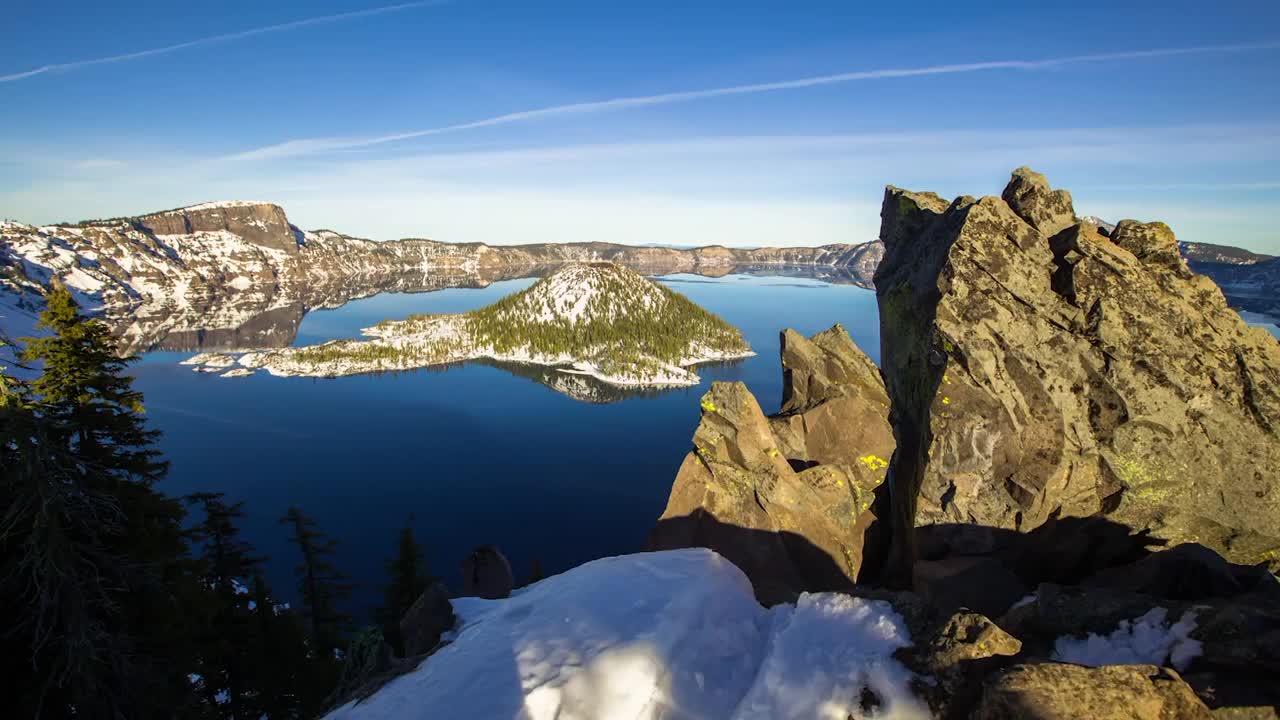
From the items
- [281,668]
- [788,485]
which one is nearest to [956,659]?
[788,485]

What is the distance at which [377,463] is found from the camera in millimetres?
89812

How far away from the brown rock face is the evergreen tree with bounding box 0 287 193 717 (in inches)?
987

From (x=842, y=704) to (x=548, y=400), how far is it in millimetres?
124124

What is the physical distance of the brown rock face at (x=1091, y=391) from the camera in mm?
19719

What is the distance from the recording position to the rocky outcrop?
24406 mm

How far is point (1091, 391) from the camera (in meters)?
21.1

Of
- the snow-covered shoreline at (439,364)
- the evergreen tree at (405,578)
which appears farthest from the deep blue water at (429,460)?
the evergreen tree at (405,578)

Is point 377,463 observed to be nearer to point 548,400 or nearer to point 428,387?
point 548,400

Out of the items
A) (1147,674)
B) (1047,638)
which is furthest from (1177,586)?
(1147,674)

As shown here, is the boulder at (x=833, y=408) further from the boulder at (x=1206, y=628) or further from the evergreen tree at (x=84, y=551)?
the evergreen tree at (x=84, y=551)

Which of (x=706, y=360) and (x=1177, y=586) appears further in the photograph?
(x=706, y=360)

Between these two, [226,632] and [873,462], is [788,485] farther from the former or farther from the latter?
[226,632]

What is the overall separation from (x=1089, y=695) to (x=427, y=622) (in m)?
14.8

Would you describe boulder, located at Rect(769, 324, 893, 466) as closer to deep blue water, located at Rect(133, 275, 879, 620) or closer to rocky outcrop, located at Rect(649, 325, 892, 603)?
rocky outcrop, located at Rect(649, 325, 892, 603)
